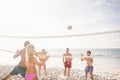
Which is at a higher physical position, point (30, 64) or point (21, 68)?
point (30, 64)

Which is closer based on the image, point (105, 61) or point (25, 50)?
point (25, 50)

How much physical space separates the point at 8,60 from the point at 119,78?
29.5 feet

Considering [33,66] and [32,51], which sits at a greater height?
[32,51]

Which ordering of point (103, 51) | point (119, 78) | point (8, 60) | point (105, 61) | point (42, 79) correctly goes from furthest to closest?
point (103, 51)
point (105, 61)
point (8, 60)
point (119, 78)
point (42, 79)

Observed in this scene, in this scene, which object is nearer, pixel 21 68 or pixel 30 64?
pixel 30 64

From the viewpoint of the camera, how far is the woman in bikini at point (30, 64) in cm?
612

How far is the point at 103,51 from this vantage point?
1649 inches

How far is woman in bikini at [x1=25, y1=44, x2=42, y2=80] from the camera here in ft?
20.1

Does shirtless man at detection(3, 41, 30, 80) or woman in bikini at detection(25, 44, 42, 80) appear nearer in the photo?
woman in bikini at detection(25, 44, 42, 80)

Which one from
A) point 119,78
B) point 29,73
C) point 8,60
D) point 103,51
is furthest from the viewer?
point 103,51

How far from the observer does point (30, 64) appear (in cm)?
623

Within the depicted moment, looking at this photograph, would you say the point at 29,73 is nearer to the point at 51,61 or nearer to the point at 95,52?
the point at 51,61

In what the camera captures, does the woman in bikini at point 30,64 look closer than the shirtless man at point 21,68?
Yes

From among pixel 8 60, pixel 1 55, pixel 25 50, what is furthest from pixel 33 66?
pixel 8 60
